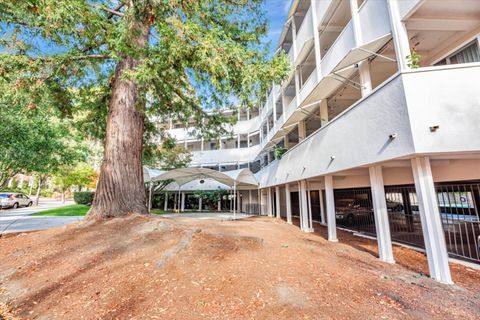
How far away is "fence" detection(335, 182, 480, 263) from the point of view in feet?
19.6

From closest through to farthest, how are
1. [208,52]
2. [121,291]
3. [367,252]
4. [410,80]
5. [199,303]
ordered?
[199,303] < [121,291] < [410,80] < [208,52] < [367,252]

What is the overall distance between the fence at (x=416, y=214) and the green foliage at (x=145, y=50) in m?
6.67

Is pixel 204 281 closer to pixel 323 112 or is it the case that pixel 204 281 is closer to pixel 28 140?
pixel 323 112

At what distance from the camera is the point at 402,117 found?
4.34 metres

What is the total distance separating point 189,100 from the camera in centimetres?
905

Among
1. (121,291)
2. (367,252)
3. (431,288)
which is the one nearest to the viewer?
(121,291)

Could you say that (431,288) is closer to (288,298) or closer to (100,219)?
(288,298)

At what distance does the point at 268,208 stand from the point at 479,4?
16214 mm

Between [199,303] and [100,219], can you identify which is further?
[100,219]

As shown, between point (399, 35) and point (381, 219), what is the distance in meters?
4.54

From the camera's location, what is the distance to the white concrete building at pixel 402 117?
404 cm

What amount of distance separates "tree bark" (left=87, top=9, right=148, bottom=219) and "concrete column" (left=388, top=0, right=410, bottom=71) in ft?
21.2

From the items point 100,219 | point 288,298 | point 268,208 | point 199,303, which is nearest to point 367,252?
point 288,298

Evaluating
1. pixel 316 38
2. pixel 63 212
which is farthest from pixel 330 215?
pixel 63 212
